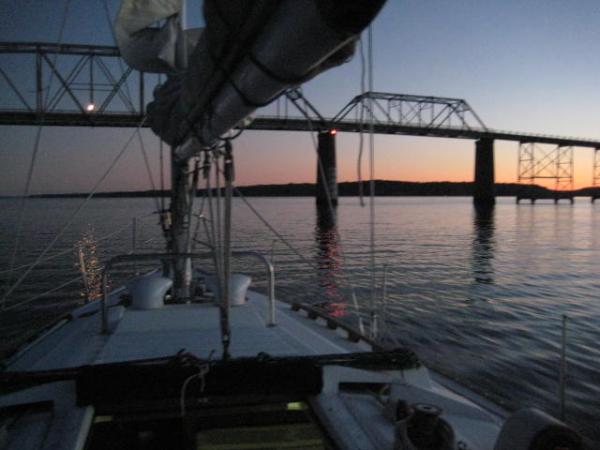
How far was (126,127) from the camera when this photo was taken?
2527 inches

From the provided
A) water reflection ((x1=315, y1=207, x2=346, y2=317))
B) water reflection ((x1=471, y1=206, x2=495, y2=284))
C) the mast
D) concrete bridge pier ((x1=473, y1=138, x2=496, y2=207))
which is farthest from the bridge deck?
the mast

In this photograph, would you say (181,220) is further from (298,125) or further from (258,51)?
(298,125)

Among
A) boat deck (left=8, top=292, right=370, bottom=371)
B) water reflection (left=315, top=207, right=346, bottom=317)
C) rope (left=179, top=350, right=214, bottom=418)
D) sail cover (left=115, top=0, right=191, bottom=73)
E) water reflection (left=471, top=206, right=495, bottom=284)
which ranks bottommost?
water reflection (left=471, top=206, right=495, bottom=284)

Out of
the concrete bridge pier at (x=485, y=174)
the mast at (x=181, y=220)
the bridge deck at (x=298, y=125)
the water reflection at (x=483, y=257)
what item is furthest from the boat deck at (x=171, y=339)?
the concrete bridge pier at (x=485, y=174)

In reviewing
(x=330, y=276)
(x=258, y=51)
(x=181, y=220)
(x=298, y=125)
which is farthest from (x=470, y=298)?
(x=298, y=125)

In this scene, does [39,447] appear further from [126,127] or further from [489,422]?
[126,127]

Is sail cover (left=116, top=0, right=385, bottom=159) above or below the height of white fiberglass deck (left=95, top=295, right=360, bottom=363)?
above

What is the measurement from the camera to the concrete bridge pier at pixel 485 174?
3403 inches

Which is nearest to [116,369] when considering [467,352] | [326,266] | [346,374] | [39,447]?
[39,447]

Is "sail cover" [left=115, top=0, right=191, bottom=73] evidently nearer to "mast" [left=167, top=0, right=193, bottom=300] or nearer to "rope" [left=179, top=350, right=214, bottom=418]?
"mast" [left=167, top=0, right=193, bottom=300]

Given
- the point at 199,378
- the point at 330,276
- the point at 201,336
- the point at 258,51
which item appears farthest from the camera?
the point at 330,276

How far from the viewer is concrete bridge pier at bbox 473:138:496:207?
86438 millimetres

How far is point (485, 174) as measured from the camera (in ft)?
287

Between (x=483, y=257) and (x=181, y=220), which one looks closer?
(x=181, y=220)
